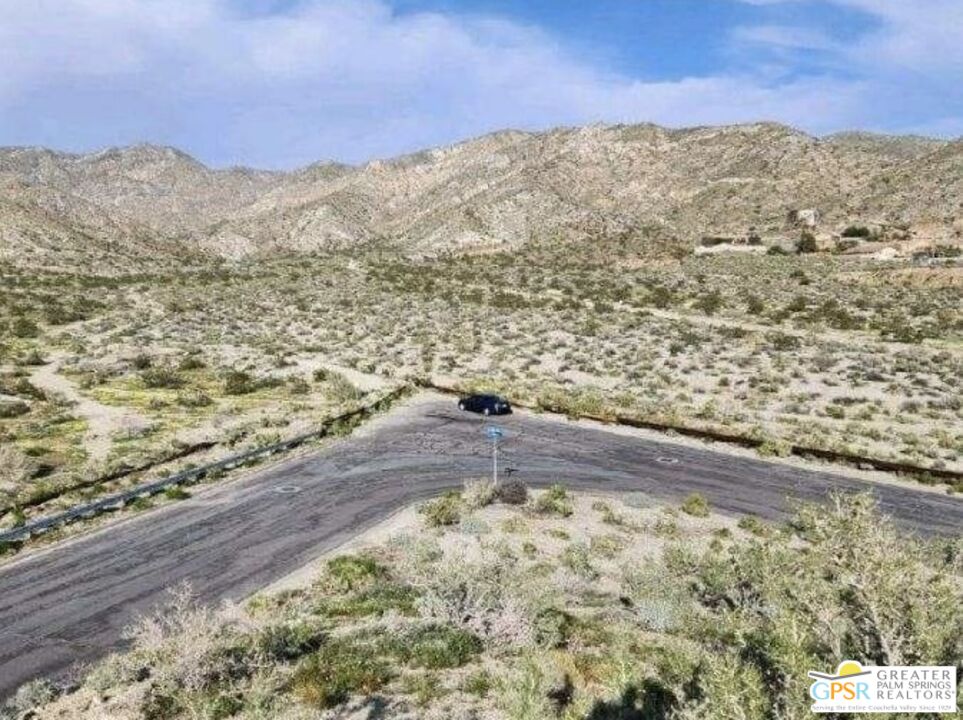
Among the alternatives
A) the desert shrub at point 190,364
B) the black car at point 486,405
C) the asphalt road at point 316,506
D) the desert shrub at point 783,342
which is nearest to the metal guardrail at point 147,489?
the asphalt road at point 316,506

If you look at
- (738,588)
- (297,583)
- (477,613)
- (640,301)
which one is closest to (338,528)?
(297,583)

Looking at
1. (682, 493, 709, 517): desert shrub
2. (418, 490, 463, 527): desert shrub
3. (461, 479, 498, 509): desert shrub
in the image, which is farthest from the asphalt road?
(461, 479, 498, 509): desert shrub

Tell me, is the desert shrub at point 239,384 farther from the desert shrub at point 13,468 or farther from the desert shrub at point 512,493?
the desert shrub at point 512,493

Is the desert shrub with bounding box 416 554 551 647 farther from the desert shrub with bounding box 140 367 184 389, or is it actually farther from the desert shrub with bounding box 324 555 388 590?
the desert shrub with bounding box 140 367 184 389

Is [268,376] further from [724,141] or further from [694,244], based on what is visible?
[724,141]

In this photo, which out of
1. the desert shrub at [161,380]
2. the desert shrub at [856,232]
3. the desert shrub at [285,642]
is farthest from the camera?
the desert shrub at [856,232]

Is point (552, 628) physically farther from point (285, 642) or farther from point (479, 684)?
point (285, 642)

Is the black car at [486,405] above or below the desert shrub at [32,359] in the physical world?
below
